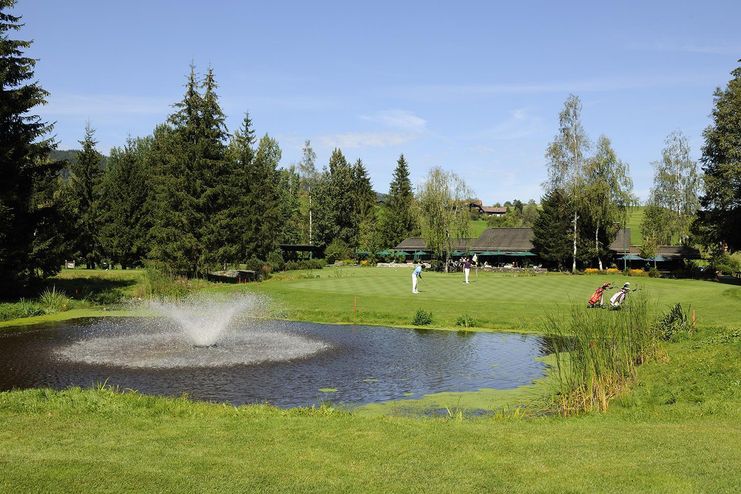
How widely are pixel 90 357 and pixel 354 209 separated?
3877 inches

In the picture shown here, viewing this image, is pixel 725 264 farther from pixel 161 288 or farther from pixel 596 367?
pixel 596 367

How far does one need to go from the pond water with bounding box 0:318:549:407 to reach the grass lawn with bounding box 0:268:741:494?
266cm

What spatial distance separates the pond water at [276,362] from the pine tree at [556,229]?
51876 millimetres

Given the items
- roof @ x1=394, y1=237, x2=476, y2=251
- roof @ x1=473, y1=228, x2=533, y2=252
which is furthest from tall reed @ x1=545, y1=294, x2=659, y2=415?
roof @ x1=394, y1=237, x2=476, y2=251

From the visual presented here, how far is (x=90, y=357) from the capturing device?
23109 mm

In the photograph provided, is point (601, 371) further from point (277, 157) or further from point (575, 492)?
point (277, 157)

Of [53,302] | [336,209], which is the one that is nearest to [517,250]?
[336,209]

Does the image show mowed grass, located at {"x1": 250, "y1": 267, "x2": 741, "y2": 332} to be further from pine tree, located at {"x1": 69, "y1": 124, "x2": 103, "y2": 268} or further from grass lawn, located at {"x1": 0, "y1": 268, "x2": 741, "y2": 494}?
pine tree, located at {"x1": 69, "y1": 124, "x2": 103, "y2": 268}

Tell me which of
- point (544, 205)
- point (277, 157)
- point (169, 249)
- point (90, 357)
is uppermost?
point (277, 157)

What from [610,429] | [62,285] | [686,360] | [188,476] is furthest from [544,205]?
[188,476]

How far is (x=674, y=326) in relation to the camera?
23.0 m

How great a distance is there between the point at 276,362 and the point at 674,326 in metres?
14.9

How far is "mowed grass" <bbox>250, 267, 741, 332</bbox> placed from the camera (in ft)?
106

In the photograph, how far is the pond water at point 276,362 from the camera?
60.6 ft
